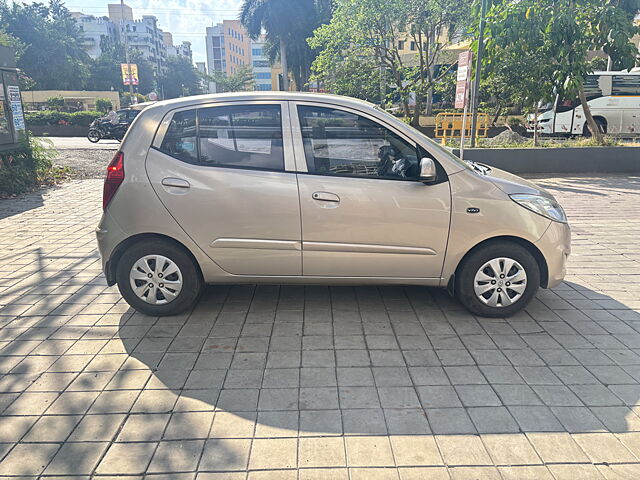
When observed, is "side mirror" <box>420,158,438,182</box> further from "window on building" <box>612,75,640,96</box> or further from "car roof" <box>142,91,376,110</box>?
"window on building" <box>612,75,640,96</box>

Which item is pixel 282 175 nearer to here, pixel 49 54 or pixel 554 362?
pixel 554 362

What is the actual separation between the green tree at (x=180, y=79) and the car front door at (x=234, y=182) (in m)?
93.9

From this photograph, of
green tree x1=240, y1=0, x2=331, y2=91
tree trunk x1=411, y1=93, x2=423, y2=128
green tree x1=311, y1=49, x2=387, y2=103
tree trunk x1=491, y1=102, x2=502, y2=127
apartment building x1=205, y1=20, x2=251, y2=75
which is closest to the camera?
green tree x1=311, y1=49, x2=387, y2=103

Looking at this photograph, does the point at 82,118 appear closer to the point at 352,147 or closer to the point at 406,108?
the point at 406,108

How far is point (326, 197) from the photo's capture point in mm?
4113

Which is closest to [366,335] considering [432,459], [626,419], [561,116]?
[432,459]

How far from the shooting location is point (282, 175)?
13.6 feet

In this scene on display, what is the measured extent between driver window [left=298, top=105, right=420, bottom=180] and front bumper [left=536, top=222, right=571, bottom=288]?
126cm

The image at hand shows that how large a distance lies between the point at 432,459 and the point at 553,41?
39.7 feet

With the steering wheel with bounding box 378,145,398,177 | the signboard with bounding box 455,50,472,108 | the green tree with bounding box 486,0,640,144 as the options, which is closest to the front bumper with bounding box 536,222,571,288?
the steering wheel with bounding box 378,145,398,177

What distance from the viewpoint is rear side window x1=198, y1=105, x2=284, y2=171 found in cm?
420

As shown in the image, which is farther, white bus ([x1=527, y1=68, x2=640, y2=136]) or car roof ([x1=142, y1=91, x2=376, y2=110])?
white bus ([x1=527, y1=68, x2=640, y2=136])

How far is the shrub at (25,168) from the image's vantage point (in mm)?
10198

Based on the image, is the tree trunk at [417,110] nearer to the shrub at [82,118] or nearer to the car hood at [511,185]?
the car hood at [511,185]
